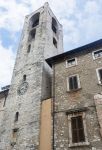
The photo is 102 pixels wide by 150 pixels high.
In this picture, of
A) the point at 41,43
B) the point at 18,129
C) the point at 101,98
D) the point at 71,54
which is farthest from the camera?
the point at 41,43

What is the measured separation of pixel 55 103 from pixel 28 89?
3.98 meters

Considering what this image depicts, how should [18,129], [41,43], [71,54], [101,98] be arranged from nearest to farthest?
[101,98], [18,129], [71,54], [41,43]

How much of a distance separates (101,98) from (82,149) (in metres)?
3.45

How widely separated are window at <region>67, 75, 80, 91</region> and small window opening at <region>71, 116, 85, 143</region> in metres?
2.47

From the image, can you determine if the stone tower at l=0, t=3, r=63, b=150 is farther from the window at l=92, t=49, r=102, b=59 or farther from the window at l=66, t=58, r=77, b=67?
the window at l=92, t=49, r=102, b=59

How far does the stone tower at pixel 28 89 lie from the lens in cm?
1470

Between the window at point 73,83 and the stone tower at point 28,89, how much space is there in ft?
9.06

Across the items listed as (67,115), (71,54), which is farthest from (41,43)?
(67,115)

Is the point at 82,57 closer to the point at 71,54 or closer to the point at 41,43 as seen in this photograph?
the point at 71,54

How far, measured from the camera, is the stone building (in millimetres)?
12219

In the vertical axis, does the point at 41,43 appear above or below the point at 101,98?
above

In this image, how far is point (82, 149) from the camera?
446 inches

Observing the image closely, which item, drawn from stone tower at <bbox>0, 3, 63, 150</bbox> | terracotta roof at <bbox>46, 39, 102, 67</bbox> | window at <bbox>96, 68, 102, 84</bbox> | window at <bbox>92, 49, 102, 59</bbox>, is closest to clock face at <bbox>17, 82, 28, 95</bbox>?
stone tower at <bbox>0, 3, 63, 150</bbox>

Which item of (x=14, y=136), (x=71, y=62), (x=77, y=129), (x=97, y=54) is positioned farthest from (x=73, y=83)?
(x=14, y=136)
